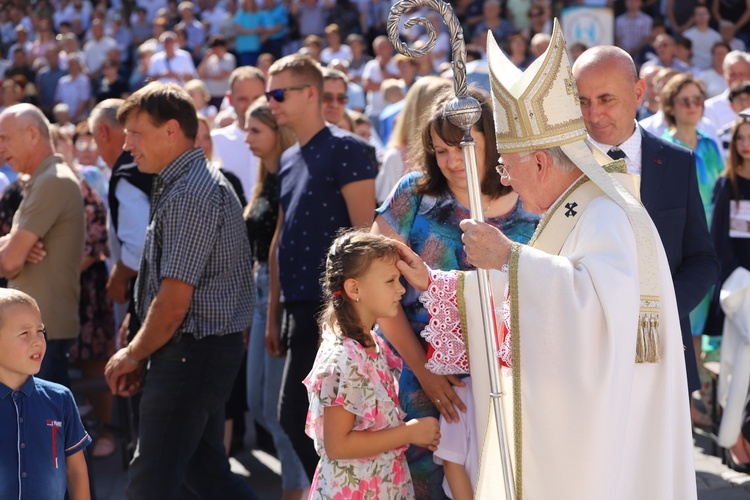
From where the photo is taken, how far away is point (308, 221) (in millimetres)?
4750

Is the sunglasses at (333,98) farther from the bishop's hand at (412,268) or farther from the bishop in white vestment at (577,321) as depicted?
the bishop in white vestment at (577,321)

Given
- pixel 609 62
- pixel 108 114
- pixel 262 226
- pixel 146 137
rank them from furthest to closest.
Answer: pixel 108 114
pixel 262 226
pixel 146 137
pixel 609 62

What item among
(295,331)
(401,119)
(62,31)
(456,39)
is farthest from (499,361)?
(62,31)

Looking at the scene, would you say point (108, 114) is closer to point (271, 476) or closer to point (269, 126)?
point (269, 126)

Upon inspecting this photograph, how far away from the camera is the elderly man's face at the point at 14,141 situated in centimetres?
539

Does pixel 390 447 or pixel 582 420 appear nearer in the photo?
pixel 582 420

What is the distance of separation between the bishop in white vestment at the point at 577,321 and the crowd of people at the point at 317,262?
0.05ft

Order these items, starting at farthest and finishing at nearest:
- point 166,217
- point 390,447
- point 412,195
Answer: point 166,217 → point 412,195 → point 390,447

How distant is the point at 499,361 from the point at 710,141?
15.2ft

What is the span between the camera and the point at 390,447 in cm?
347

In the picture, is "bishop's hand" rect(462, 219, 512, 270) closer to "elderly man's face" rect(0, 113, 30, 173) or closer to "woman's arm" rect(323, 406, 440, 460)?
"woman's arm" rect(323, 406, 440, 460)

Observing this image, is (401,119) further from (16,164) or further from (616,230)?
(616,230)

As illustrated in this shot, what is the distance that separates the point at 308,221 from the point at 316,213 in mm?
51

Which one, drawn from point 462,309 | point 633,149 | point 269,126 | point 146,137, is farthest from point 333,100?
point 462,309
